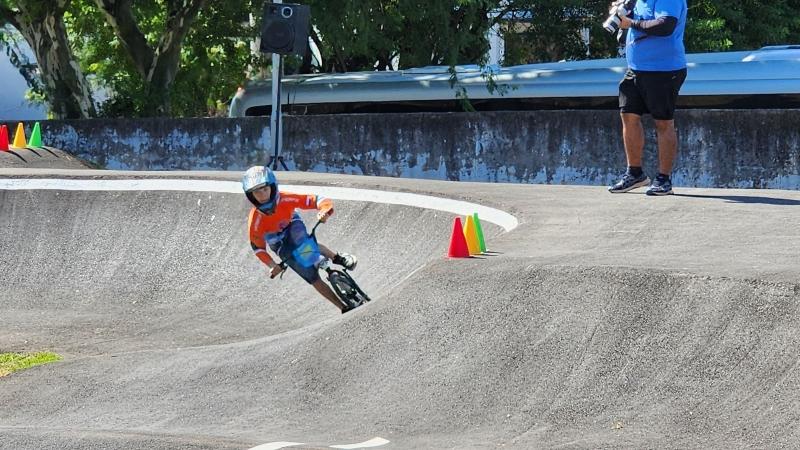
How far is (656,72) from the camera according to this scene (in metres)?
10.9

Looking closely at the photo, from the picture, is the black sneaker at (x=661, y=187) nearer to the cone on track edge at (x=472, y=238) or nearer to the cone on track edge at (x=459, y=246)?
the cone on track edge at (x=472, y=238)

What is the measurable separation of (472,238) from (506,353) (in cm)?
179

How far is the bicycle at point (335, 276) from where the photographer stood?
1044cm

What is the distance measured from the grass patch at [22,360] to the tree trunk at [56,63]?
41.9ft

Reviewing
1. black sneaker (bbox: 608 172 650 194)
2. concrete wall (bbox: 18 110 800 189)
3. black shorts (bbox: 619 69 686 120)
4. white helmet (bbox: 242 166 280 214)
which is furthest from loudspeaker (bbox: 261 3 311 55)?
black shorts (bbox: 619 69 686 120)

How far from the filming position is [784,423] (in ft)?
19.3

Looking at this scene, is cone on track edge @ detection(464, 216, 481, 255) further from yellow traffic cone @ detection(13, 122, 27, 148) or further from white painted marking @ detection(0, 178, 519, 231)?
yellow traffic cone @ detection(13, 122, 27, 148)

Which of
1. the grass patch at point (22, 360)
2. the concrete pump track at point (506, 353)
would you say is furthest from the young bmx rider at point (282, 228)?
the grass patch at point (22, 360)

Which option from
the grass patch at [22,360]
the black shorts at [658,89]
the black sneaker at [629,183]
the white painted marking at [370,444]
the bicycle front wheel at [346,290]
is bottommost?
the grass patch at [22,360]

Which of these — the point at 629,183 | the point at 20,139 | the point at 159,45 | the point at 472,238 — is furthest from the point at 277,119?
the point at 472,238

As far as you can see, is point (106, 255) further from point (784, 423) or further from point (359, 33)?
point (784, 423)

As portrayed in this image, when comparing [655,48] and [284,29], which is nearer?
[655,48]

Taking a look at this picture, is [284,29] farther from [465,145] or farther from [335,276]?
[335,276]

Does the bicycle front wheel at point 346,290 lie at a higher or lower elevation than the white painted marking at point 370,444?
lower
